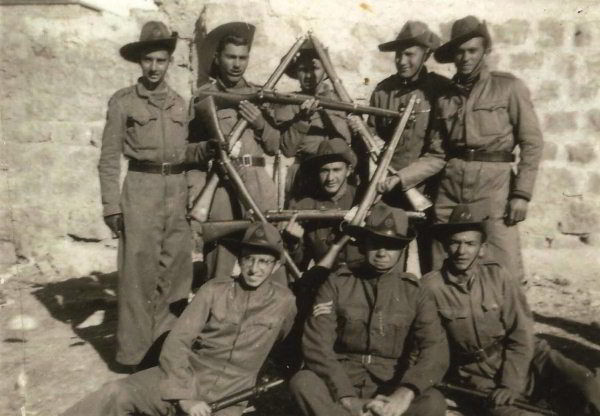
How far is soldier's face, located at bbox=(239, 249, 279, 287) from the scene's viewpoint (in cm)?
354

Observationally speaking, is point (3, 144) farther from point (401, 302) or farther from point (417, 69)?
point (401, 302)

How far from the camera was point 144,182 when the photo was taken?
431 cm

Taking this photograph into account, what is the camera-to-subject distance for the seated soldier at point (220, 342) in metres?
3.26

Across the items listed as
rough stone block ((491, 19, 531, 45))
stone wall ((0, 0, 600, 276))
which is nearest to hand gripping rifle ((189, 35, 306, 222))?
stone wall ((0, 0, 600, 276))

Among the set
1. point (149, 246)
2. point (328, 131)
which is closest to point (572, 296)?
point (328, 131)

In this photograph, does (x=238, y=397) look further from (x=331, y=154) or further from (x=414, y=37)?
(x=414, y=37)

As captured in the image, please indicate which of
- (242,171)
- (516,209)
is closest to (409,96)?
(516,209)

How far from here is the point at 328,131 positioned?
471 cm

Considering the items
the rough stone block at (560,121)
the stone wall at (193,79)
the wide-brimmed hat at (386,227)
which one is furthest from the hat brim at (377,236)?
the rough stone block at (560,121)

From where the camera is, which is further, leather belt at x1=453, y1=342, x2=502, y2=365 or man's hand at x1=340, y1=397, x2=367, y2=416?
leather belt at x1=453, y1=342, x2=502, y2=365

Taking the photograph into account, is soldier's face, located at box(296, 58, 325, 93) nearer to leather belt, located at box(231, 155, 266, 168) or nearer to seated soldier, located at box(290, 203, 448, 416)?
leather belt, located at box(231, 155, 266, 168)

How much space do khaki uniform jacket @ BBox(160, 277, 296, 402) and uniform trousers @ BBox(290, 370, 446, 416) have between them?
32 cm

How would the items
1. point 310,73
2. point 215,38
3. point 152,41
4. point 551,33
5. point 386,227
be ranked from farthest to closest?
point 551,33
point 215,38
point 310,73
point 152,41
point 386,227

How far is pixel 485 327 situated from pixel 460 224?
63 centimetres
